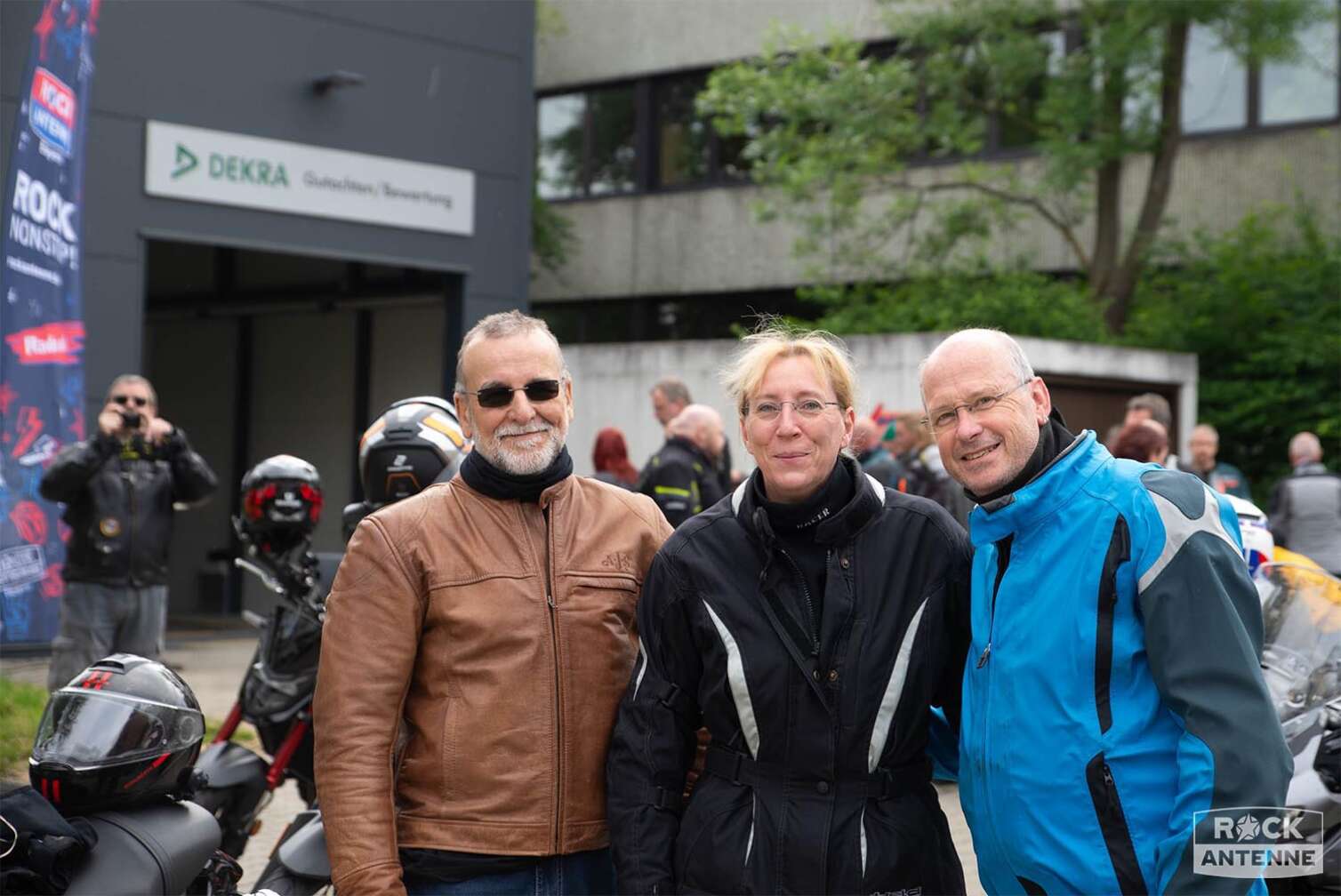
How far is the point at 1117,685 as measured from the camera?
2.74 metres

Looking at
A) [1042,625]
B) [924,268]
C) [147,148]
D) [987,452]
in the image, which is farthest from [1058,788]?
[924,268]

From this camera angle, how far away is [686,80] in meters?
24.1

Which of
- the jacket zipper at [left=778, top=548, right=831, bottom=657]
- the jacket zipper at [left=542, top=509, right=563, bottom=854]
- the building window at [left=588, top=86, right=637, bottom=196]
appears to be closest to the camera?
the jacket zipper at [left=778, top=548, right=831, bottom=657]

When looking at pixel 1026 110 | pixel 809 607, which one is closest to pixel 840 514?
pixel 809 607

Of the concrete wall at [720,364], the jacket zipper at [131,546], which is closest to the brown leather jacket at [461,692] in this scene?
the jacket zipper at [131,546]

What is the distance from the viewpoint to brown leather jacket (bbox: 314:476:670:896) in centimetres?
302

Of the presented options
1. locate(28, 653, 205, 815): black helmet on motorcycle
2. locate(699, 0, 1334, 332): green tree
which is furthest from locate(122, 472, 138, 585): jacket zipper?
locate(699, 0, 1334, 332): green tree

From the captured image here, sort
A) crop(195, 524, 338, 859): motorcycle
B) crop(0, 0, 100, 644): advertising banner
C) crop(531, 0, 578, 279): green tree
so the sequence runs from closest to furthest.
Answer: crop(195, 524, 338, 859): motorcycle → crop(0, 0, 100, 644): advertising banner → crop(531, 0, 578, 279): green tree

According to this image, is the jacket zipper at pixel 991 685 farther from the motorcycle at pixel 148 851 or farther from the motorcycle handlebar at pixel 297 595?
the motorcycle handlebar at pixel 297 595

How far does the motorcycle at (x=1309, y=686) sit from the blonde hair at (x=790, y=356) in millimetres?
1903

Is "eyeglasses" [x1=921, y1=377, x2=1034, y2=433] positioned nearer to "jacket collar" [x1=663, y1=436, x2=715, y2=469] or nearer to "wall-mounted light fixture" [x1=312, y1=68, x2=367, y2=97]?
"jacket collar" [x1=663, y1=436, x2=715, y2=469]

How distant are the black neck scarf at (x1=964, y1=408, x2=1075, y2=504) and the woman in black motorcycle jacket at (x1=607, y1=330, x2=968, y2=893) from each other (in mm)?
198

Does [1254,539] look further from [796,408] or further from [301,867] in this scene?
[301,867]

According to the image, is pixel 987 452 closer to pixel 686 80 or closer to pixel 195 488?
pixel 195 488
